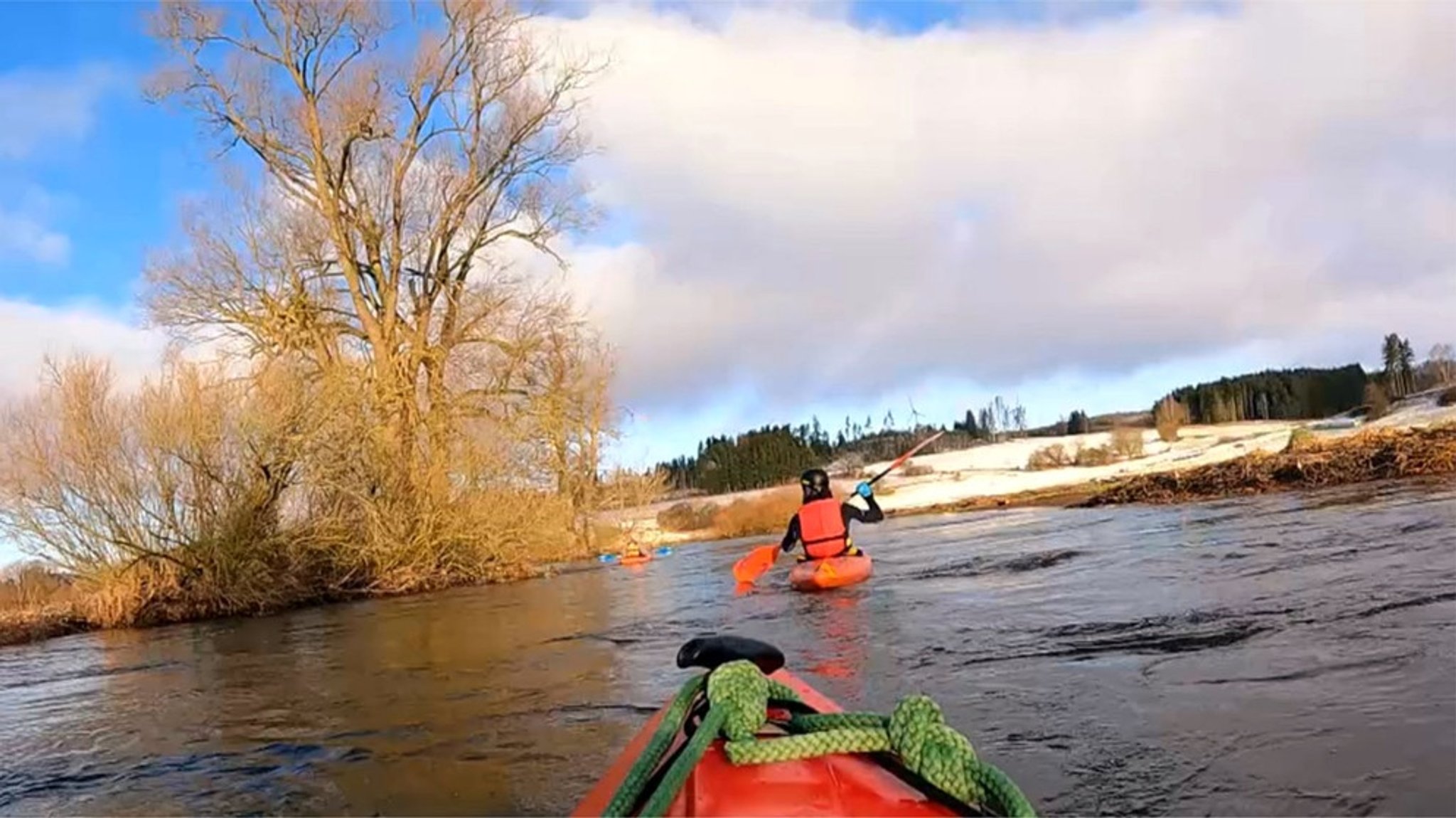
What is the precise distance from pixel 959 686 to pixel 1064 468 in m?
37.4

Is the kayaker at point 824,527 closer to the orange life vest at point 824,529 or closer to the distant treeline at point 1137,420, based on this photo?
the orange life vest at point 824,529

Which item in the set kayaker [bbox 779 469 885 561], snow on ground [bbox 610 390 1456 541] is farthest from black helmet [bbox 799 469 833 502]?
snow on ground [bbox 610 390 1456 541]

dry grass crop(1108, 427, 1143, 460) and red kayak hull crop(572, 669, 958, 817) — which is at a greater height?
dry grass crop(1108, 427, 1143, 460)

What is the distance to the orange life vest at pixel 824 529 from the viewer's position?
32.7 ft

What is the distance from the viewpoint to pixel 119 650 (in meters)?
11.1

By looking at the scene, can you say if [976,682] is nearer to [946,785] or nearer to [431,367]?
[946,785]

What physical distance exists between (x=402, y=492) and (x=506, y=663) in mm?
9842

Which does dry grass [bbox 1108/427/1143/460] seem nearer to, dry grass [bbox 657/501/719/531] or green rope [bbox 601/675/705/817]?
dry grass [bbox 657/501/719/531]

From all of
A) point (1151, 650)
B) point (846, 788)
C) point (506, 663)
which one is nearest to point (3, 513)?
point (506, 663)

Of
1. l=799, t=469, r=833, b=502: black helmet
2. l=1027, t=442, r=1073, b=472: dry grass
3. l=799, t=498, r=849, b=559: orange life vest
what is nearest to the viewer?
l=799, t=498, r=849, b=559: orange life vest

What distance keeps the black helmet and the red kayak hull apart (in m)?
8.84

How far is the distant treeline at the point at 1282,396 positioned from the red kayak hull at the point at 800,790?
7280 cm

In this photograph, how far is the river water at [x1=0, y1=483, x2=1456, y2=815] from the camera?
122 inches

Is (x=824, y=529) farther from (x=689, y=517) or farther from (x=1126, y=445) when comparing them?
(x=1126, y=445)
